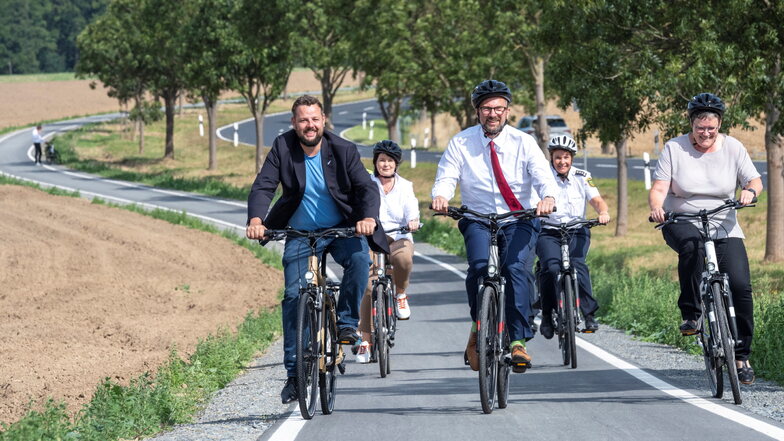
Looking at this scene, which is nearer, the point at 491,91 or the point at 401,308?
the point at 491,91

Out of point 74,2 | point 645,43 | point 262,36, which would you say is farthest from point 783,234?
point 74,2

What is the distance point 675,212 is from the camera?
8711 mm

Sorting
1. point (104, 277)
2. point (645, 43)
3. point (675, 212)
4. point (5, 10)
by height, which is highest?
point (5, 10)

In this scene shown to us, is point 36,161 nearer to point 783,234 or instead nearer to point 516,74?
point 516,74

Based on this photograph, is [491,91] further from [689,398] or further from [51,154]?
[51,154]

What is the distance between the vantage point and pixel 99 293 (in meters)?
19.7

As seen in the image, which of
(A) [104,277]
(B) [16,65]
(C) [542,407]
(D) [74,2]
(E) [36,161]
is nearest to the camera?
(C) [542,407]

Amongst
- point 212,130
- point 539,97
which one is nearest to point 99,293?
point 539,97

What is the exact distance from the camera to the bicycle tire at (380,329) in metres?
10.3

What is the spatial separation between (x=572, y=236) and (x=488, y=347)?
379 cm

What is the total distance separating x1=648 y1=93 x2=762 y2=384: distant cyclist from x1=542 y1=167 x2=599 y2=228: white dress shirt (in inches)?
104

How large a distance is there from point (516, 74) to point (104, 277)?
62.0 ft

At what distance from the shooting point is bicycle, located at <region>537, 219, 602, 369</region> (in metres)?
10.6

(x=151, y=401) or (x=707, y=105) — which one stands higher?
(x=707, y=105)
